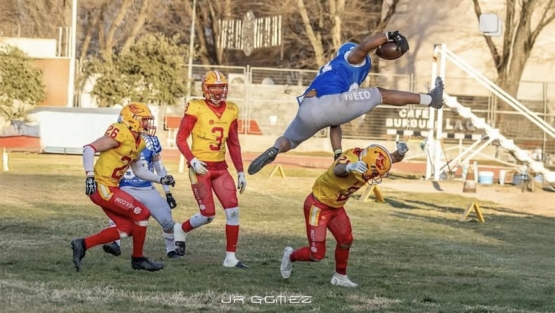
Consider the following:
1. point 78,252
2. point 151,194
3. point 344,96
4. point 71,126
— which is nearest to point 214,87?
point 151,194

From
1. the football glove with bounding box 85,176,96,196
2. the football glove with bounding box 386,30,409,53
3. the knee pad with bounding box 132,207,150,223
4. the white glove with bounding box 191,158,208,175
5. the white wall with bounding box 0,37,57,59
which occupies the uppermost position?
the white wall with bounding box 0,37,57,59

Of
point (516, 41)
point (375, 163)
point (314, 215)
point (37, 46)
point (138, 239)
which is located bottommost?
point (138, 239)

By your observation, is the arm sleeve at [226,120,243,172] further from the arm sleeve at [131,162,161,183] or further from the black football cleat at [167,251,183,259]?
the black football cleat at [167,251,183,259]

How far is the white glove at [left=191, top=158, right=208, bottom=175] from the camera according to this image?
39.2ft

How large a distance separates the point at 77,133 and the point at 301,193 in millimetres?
14129

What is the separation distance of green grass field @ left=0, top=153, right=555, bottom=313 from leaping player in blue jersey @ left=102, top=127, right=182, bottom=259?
17 centimetres

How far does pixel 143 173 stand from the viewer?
11.6 m

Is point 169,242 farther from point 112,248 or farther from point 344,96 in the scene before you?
point 344,96

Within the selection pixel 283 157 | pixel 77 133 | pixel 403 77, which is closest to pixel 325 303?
pixel 77 133

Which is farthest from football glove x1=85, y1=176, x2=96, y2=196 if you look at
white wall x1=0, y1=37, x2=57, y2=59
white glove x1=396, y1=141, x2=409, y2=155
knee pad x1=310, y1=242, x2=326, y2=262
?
white wall x1=0, y1=37, x2=57, y2=59

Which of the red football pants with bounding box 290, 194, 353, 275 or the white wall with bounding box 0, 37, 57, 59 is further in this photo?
the white wall with bounding box 0, 37, 57, 59

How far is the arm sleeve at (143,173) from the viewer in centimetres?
1159

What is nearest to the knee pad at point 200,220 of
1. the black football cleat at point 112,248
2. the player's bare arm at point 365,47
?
the black football cleat at point 112,248

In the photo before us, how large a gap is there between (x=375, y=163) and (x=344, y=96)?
107 centimetres
